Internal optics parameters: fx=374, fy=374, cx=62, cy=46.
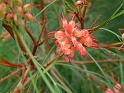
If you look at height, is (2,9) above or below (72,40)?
above

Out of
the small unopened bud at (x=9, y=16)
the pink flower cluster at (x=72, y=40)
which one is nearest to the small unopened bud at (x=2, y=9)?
the small unopened bud at (x=9, y=16)

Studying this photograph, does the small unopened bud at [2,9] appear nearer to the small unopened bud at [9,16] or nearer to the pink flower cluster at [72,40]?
the small unopened bud at [9,16]

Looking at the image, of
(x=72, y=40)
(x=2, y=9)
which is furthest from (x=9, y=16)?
(x=72, y=40)

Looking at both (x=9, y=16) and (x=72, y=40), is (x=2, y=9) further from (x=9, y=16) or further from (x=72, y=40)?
(x=72, y=40)

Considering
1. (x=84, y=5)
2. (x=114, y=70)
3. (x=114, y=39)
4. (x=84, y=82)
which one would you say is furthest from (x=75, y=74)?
(x=84, y=5)

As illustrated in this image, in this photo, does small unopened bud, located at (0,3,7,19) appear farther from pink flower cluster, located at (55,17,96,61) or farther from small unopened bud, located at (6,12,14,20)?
pink flower cluster, located at (55,17,96,61)

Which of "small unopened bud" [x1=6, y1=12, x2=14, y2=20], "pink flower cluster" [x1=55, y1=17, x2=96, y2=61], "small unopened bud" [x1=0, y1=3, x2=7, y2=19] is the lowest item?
"pink flower cluster" [x1=55, y1=17, x2=96, y2=61]

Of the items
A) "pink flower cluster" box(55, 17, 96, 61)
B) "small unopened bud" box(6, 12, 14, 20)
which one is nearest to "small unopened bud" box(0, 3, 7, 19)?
"small unopened bud" box(6, 12, 14, 20)

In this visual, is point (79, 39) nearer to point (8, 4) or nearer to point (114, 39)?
point (8, 4)
